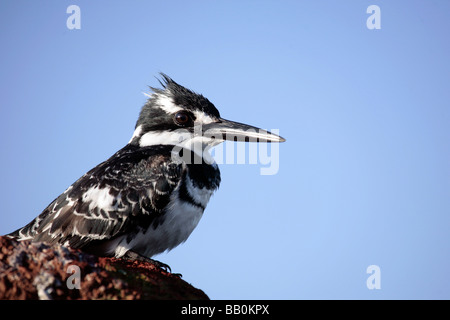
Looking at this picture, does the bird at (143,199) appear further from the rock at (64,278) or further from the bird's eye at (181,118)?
the rock at (64,278)

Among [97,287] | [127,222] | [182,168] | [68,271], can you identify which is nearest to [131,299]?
[97,287]

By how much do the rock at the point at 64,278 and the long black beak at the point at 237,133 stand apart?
263cm

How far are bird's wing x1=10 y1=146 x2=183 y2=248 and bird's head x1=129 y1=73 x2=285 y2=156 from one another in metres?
0.64

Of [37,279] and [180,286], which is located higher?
[37,279]

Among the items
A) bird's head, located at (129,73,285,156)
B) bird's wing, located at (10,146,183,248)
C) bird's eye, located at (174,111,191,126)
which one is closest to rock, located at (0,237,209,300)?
bird's wing, located at (10,146,183,248)

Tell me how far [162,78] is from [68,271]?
4.05m

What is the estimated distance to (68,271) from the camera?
371cm

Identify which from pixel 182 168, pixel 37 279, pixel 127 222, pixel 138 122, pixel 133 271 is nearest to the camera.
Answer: pixel 37 279

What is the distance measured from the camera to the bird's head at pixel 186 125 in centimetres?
636

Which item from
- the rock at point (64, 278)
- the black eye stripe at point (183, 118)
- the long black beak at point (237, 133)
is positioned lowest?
the rock at point (64, 278)

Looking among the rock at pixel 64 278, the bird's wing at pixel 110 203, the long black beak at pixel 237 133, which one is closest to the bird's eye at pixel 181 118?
the long black beak at pixel 237 133

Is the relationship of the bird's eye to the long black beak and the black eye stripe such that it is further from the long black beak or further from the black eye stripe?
the long black beak

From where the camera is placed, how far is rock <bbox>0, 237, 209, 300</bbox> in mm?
3525
